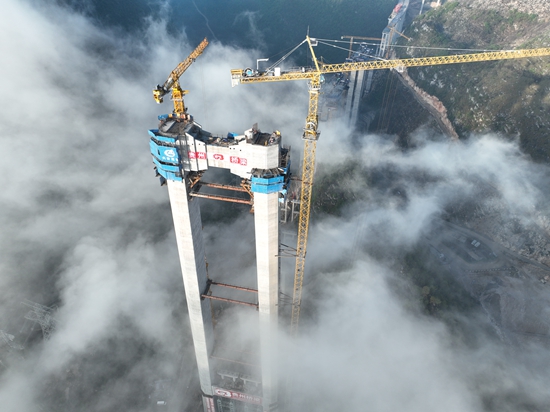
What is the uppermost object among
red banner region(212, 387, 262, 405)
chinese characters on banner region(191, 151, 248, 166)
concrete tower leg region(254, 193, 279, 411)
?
chinese characters on banner region(191, 151, 248, 166)

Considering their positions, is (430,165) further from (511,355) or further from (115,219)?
(115,219)

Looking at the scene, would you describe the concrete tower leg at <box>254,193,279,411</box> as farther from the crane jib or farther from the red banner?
the crane jib

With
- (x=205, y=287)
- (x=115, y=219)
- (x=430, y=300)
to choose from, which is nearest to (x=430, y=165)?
(x=430, y=300)

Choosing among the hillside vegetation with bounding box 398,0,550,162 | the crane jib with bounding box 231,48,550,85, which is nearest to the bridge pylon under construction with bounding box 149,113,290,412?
the crane jib with bounding box 231,48,550,85

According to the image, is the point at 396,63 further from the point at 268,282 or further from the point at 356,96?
the point at 268,282

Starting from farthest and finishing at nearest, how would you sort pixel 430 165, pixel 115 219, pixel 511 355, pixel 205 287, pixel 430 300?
1. pixel 430 165
2. pixel 115 219
3. pixel 430 300
4. pixel 511 355
5. pixel 205 287

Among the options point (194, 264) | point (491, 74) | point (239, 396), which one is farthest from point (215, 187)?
point (491, 74)
